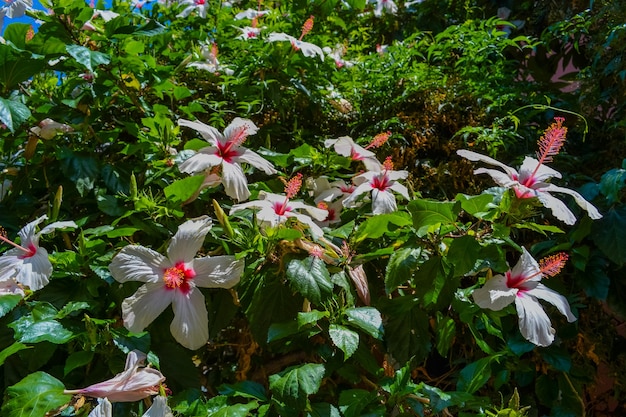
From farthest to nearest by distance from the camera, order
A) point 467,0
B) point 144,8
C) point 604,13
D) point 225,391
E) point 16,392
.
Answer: point 467,0
point 144,8
point 604,13
point 225,391
point 16,392

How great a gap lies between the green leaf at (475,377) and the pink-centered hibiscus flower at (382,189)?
0.32 metres

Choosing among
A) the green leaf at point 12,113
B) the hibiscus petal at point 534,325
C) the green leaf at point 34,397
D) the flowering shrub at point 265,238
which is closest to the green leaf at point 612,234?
the flowering shrub at point 265,238

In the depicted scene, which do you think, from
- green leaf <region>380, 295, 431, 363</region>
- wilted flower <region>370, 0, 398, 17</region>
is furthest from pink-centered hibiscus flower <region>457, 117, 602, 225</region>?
wilted flower <region>370, 0, 398, 17</region>

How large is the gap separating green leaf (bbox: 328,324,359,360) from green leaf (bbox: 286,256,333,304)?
0.05 m

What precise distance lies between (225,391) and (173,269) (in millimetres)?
212

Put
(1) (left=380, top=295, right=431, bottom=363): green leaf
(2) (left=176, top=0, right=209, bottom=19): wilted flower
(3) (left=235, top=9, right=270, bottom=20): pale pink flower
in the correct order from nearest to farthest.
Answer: (1) (left=380, top=295, right=431, bottom=363): green leaf, (2) (left=176, top=0, right=209, bottom=19): wilted flower, (3) (left=235, top=9, right=270, bottom=20): pale pink flower

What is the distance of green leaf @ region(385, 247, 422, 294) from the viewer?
98 centimetres

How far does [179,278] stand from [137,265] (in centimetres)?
7

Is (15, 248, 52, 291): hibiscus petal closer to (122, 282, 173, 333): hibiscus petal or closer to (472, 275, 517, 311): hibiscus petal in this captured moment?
(122, 282, 173, 333): hibiscus petal

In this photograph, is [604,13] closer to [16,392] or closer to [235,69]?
[235,69]

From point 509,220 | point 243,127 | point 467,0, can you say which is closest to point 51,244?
point 243,127

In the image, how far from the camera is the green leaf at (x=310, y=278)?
95cm

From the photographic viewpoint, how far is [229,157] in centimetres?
117

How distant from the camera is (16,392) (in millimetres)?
854
